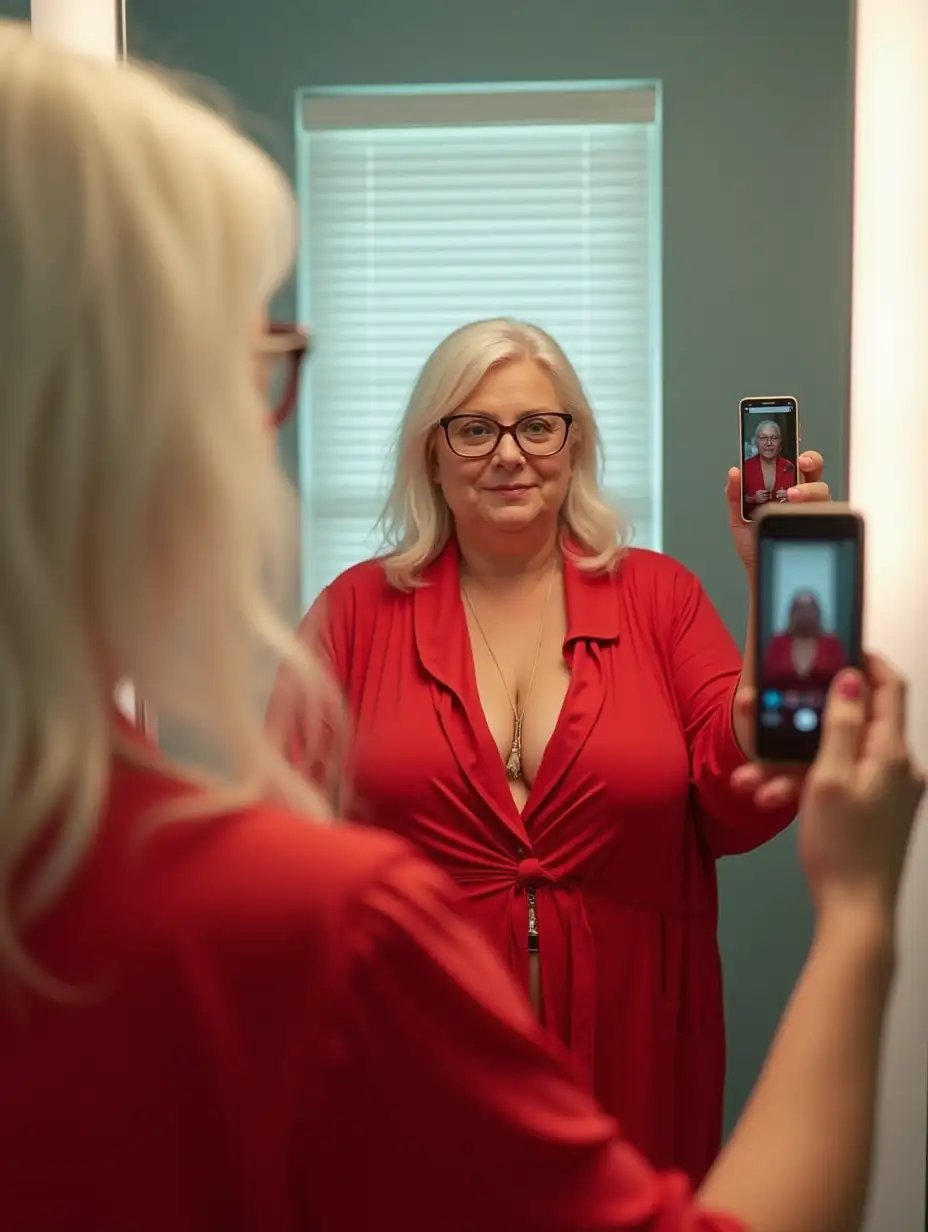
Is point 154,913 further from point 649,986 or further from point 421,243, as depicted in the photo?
point 421,243

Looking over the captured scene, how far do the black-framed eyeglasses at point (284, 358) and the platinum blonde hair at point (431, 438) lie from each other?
68 cm

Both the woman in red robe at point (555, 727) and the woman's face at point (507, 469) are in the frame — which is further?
the woman's face at point (507, 469)

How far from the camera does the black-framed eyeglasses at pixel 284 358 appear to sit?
1.40 feet

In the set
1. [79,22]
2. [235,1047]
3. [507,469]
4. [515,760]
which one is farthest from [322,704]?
[235,1047]

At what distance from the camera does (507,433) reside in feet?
3.71

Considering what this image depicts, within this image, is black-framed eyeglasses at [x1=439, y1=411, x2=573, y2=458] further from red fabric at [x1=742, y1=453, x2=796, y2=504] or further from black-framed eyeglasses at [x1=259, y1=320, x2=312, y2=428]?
black-framed eyeglasses at [x1=259, y1=320, x2=312, y2=428]

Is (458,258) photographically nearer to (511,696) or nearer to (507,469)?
(507,469)

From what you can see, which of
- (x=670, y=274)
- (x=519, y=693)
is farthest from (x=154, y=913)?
(x=670, y=274)

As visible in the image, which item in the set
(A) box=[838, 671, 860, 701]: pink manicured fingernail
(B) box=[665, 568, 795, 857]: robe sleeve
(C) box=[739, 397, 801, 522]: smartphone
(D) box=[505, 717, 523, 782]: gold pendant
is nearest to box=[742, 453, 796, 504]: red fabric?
(C) box=[739, 397, 801, 522]: smartphone

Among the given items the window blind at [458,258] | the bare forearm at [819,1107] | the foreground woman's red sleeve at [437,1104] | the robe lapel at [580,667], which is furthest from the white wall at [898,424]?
the foreground woman's red sleeve at [437,1104]

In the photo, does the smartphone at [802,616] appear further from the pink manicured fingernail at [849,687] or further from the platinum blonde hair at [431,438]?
the platinum blonde hair at [431,438]

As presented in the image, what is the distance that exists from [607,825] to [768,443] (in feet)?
1.09

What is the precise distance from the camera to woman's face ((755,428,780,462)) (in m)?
0.96

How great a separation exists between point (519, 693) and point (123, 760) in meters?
0.74
